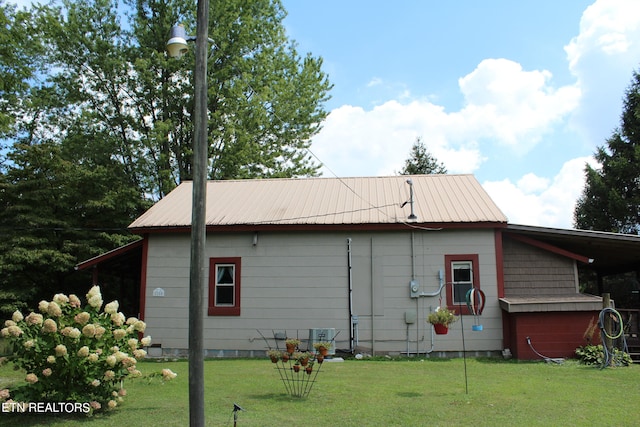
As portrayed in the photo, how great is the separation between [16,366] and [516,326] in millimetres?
10388

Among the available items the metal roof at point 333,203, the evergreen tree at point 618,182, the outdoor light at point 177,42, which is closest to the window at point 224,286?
the metal roof at point 333,203

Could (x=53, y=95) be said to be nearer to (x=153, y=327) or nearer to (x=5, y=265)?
(x=5, y=265)

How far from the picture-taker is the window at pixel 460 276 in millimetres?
13688

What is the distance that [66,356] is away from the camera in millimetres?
6844

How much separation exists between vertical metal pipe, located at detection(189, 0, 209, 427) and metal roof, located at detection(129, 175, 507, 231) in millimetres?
8530

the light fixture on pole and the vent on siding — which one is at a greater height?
the light fixture on pole

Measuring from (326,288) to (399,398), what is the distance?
6144mm

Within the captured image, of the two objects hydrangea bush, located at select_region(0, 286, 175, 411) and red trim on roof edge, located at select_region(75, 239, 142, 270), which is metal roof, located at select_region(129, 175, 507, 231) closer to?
red trim on roof edge, located at select_region(75, 239, 142, 270)

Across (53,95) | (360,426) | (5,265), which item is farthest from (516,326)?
(53,95)

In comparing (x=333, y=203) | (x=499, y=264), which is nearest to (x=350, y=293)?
(x=333, y=203)

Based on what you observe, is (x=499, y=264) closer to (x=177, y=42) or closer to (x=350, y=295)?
(x=350, y=295)

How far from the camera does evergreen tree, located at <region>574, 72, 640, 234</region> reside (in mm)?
26297

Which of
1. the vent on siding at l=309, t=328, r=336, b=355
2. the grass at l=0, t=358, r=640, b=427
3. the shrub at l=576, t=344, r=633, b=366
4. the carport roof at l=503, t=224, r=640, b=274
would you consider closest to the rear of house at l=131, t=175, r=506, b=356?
the vent on siding at l=309, t=328, r=336, b=355

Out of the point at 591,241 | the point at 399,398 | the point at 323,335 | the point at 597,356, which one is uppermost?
the point at 591,241
